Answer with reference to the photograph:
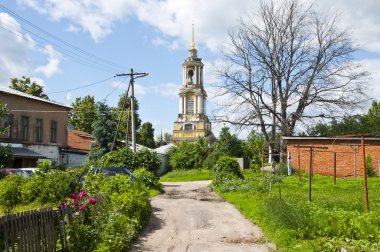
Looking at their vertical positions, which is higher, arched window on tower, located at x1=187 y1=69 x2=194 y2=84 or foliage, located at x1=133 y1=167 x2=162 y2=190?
arched window on tower, located at x1=187 y1=69 x2=194 y2=84

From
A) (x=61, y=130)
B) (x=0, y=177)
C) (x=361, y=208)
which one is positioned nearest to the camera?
(x=361, y=208)

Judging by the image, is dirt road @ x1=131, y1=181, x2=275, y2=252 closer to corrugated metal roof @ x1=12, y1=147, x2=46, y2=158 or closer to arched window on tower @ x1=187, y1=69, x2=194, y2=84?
corrugated metal roof @ x1=12, y1=147, x2=46, y2=158

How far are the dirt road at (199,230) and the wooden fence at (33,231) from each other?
7.13ft

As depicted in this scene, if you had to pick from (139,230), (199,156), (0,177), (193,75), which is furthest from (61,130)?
(193,75)

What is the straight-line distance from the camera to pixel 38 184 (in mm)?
16234

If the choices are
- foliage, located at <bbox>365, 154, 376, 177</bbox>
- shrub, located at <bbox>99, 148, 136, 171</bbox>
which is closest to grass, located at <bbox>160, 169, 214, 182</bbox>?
shrub, located at <bbox>99, 148, 136, 171</bbox>

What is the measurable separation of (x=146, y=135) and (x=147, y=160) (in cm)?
5247

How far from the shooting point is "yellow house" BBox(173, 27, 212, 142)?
82062mm

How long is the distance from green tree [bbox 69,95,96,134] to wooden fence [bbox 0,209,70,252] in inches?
2120

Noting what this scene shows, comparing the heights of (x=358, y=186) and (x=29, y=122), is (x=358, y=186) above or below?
below

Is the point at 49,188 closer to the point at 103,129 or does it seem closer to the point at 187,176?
the point at 187,176

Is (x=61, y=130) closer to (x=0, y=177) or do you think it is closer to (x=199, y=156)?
(x=199, y=156)

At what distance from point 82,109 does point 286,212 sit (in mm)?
52950

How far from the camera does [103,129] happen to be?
41.7m
